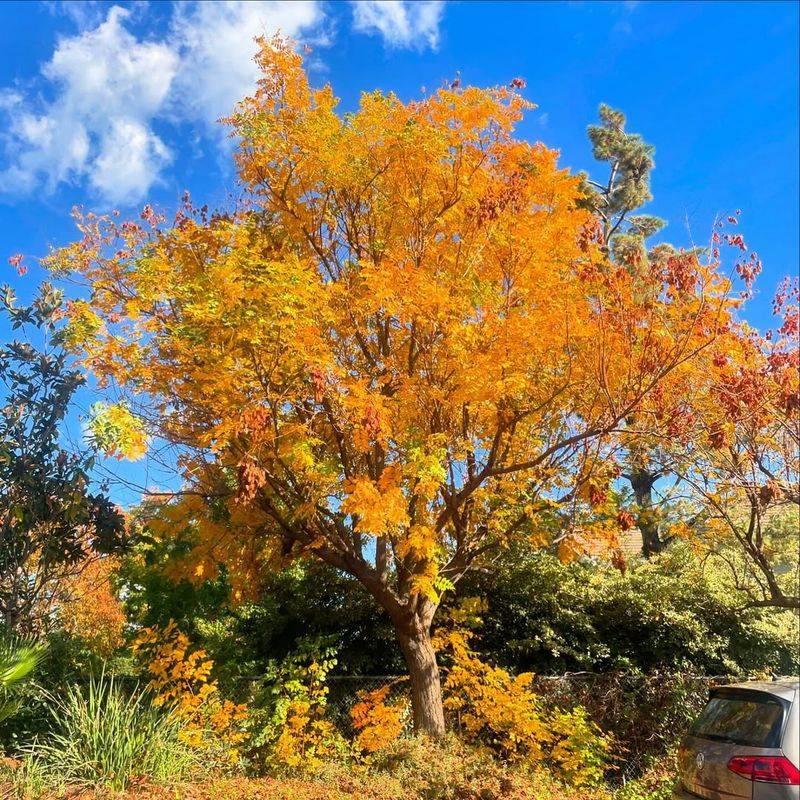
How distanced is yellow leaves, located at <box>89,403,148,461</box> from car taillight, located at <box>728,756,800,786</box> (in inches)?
243

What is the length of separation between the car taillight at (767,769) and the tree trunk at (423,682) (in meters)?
4.37

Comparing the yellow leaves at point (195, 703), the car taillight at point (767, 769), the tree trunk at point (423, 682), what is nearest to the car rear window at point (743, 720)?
the car taillight at point (767, 769)

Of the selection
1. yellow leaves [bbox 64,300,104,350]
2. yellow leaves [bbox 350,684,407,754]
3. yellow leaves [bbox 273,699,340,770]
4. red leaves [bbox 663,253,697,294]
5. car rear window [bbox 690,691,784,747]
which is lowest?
yellow leaves [bbox 273,699,340,770]

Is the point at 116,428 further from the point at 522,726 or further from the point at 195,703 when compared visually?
the point at 522,726

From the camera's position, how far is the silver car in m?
4.75

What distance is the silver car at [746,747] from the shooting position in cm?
475

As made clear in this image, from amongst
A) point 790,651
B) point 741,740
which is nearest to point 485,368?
point 741,740

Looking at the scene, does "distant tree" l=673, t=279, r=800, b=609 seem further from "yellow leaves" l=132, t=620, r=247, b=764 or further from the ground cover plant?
"yellow leaves" l=132, t=620, r=247, b=764

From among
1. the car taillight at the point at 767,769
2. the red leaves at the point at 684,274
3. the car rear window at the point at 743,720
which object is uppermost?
the red leaves at the point at 684,274

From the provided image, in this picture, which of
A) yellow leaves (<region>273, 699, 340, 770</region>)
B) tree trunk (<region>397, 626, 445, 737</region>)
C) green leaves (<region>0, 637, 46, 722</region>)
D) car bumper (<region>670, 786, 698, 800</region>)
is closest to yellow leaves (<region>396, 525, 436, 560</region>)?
tree trunk (<region>397, 626, 445, 737</region>)

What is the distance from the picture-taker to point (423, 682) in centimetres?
862

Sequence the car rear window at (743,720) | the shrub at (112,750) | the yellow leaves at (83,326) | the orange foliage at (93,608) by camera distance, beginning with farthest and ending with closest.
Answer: the orange foliage at (93,608) < the yellow leaves at (83,326) < the shrub at (112,750) < the car rear window at (743,720)

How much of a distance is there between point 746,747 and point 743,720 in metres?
0.28

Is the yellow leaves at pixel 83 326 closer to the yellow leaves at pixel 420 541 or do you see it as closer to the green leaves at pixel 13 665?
the green leaves at pixel 13 665
